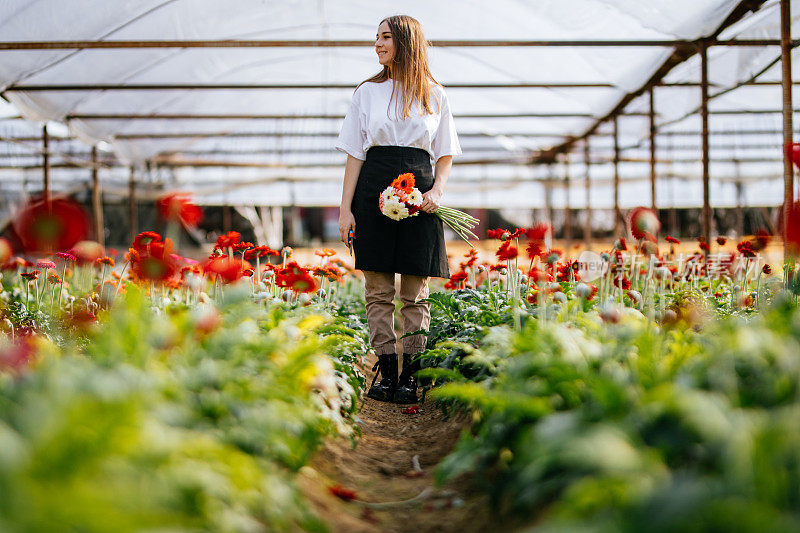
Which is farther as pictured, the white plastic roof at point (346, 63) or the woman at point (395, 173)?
the white plastic roof at point (346, 63)

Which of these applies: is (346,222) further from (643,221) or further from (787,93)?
(787,93)

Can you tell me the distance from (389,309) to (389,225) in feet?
1.41

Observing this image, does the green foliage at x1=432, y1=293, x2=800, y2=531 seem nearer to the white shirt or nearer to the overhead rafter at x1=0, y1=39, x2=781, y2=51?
the white shirt

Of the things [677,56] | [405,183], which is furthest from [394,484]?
[677,56]

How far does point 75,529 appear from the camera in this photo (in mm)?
938

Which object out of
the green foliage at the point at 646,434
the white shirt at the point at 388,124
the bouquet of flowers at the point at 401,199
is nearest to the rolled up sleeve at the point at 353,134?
the white shirt at the point at 388,124

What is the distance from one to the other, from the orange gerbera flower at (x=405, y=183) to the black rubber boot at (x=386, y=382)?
2.80 feet

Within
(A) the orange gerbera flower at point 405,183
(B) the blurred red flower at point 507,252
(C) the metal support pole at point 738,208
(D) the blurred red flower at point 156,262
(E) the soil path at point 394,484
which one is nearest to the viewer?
(E) the soil path at point 394,484

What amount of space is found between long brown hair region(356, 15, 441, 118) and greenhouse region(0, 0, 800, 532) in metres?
0.01

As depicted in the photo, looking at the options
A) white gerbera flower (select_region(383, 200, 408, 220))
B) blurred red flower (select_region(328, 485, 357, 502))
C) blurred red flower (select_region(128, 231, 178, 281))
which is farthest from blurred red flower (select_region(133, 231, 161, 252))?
blurred red flower (select_region(328, 485, 357, 502))

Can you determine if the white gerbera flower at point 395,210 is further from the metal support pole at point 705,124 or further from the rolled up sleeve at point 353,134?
the metal support pole at point 705,124

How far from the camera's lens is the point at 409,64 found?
9.84 feet

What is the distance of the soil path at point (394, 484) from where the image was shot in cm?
170

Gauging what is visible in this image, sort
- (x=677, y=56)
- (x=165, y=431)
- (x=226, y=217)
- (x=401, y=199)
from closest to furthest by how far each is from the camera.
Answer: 1. (x=165, y=431)
2. (x=401, y=199)
3. (x=677, y=56)
4. (x=226, y=217)
